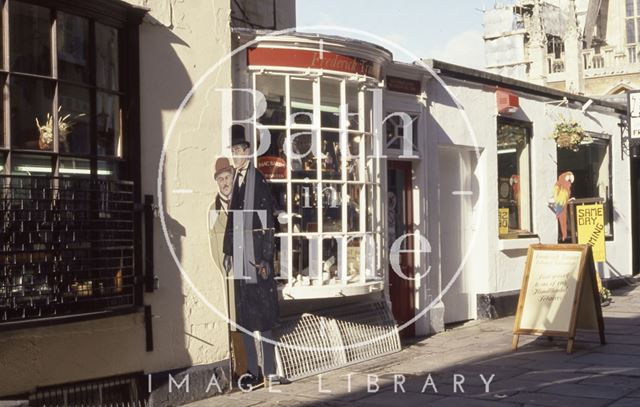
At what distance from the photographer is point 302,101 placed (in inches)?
367

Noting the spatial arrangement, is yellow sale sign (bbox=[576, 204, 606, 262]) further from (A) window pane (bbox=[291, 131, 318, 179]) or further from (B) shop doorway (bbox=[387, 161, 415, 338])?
(A) window pane (bbox=[291, 131, 318, 179])

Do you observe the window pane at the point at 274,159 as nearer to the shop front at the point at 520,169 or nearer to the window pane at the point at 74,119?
the window pane at the point at 74,119

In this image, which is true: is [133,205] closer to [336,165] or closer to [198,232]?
[198,232]

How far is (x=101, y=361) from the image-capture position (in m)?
7.18

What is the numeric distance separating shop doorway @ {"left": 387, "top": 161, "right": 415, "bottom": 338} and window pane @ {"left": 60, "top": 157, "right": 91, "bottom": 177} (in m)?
→ 5.20

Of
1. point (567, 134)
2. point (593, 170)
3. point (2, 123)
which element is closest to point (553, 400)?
point (2, 123)

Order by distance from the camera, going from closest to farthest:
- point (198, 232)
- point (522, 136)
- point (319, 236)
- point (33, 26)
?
point (33, 26), point (198, 232), point (319, 236), point (522, 136)

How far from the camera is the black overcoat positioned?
340 inches

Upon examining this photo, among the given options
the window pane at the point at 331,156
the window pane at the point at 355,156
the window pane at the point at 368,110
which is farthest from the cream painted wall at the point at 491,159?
the window pane at the point at 331,156


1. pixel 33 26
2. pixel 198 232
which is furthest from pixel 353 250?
pixel 33 26

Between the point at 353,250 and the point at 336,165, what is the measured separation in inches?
39.0

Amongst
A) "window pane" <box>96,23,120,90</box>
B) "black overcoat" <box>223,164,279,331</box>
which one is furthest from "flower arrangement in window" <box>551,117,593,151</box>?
"window pane" <box>96,23,120,90</box>

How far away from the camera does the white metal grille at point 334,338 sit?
9.05 m

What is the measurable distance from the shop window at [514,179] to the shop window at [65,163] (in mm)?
7910
